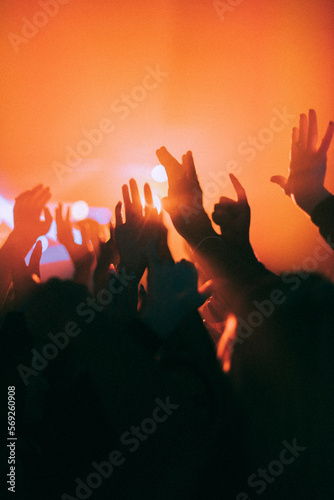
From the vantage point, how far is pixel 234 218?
0.94m

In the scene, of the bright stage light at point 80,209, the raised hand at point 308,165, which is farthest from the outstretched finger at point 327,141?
the bright stage light at point 80,209

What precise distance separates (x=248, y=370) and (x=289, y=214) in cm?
118

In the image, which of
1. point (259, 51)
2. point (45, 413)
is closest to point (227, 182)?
point (259, 51)

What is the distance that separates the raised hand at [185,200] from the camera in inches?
34.9

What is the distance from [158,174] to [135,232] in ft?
2.98

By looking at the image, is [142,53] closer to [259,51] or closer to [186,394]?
[259,51]

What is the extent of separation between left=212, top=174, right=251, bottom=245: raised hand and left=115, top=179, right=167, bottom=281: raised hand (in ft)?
0.71

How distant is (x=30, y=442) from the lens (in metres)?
0.74

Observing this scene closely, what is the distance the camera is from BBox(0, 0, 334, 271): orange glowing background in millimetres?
1623

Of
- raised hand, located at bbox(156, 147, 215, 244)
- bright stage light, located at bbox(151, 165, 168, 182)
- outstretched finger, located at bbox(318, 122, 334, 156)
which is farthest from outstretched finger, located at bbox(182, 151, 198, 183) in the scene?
bright stage light, located at bbox(151, 165, 168, 182)

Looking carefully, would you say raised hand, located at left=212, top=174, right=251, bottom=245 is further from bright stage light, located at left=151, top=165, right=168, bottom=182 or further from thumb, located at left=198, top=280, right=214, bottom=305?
bright stage light, located at left=151, top=165, right=168, bottom=182

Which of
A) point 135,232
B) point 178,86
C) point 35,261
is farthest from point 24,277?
point 178,86

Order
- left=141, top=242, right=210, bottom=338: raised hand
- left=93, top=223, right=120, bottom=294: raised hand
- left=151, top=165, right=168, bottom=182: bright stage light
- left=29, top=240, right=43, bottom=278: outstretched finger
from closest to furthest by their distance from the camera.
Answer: left=141, top=242, right=210, bottom=338: raised hand, left=29, top=240, right=43, bottom=278: outstretched finger, left=93, top=223, right=120, bottom=294: raised hand, left=151, top=165, right=168, bottom=182: bright stage light

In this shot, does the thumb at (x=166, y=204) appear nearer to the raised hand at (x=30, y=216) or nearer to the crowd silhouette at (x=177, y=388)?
the crowd silhouette at (x=177, y=388)
